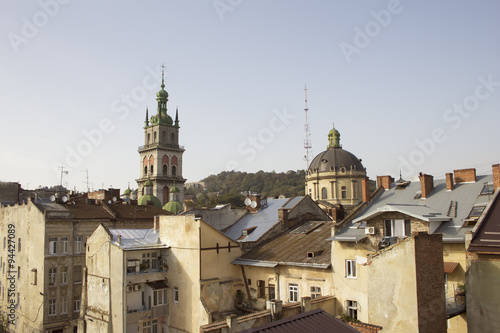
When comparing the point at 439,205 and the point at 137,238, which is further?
the point at 137,238

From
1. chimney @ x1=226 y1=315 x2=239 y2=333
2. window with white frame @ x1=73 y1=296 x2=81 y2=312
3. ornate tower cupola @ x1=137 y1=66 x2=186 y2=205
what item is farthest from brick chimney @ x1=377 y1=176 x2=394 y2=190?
ornate tower cupola @ x1=137 y1=66 x2=186 y2=205

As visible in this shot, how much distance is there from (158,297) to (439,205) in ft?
63.8

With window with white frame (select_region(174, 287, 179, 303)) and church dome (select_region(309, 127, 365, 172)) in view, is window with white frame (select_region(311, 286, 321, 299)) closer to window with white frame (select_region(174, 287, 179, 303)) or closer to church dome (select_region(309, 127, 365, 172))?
window with white frame (select_region(174, 287, 179, 303))

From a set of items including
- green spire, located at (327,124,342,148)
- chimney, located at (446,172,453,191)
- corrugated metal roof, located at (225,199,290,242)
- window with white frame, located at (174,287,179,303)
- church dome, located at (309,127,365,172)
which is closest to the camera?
chimney, located at (446,172,453,191)

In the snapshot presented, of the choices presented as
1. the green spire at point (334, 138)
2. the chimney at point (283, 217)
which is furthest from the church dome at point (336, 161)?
the chimney at point (283, 217)

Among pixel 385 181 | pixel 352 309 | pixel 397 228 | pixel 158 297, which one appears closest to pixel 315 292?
pixel 352 309

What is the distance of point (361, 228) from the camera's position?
25891 mm

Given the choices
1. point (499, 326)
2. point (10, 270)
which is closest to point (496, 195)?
point (499, 326)

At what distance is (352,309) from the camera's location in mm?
24594

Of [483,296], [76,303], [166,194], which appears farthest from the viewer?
[166,194]

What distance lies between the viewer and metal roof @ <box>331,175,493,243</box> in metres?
23.5

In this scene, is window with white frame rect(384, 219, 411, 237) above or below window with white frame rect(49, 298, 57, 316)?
above

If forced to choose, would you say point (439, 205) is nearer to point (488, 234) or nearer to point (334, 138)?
point (488, 234)

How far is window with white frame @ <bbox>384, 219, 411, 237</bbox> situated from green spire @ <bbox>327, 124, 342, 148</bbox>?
250 ft
